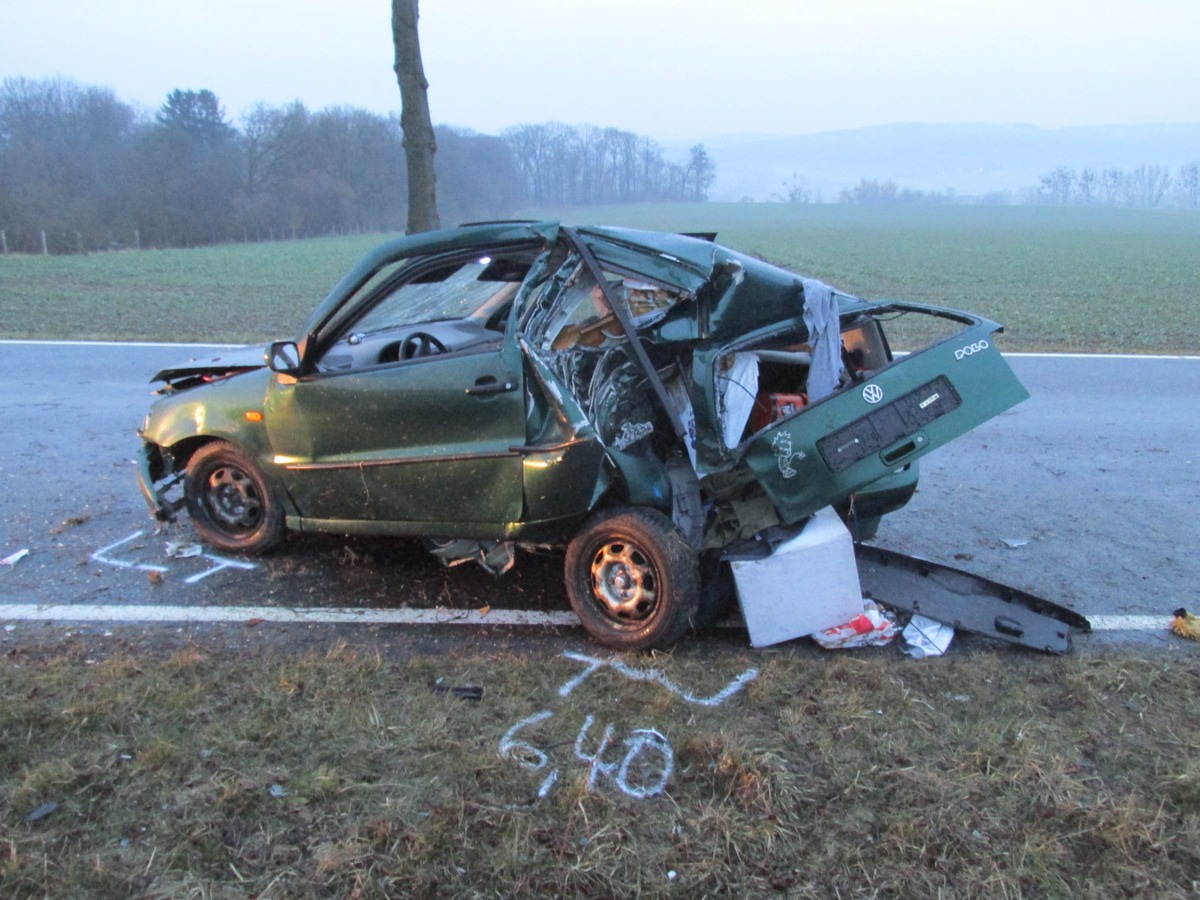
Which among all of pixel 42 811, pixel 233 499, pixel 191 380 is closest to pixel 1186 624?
pixel 42 811

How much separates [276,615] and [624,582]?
1.60m

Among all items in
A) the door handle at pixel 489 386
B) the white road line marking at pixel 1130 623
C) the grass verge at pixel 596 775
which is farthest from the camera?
the white road line marking at pixel 1130 623

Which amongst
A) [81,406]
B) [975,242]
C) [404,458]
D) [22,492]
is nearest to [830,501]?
[404,458]

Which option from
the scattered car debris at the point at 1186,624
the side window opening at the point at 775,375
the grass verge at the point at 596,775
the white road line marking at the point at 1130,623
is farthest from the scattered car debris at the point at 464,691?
the scattered car debris at the point at 1186,624

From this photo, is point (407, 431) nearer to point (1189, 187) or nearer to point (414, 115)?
point (414, 115)

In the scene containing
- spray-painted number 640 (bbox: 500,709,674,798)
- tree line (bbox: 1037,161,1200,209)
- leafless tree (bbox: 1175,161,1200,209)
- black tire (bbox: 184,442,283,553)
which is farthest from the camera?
tree line (bbox: 1037,161,1200,209)

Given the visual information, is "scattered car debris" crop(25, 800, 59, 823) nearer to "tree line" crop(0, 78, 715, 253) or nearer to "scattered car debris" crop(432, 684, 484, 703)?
"scattered car debris" crop(432, 684, 484, 703)

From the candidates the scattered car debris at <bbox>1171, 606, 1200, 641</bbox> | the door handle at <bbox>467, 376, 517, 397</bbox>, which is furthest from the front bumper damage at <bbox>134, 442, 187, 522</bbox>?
the scattered car debris at <bbox>1171, 606, 1200, 641</bbox>

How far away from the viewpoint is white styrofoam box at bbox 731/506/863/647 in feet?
12.5

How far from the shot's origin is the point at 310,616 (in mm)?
4254

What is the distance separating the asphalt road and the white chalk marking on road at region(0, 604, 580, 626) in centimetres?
7

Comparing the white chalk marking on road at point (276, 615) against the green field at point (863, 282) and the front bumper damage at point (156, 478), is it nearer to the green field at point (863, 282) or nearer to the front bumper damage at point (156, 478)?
the front bumper damage at point (156, 478)

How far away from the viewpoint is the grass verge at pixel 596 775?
256 centimetres

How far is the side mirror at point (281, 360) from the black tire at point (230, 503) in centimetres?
60
